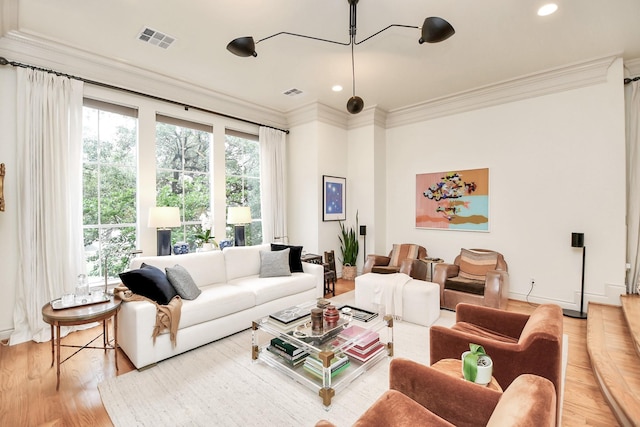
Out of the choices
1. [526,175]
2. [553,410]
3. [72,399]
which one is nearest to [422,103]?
[526,175]

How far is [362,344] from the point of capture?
2.64 m

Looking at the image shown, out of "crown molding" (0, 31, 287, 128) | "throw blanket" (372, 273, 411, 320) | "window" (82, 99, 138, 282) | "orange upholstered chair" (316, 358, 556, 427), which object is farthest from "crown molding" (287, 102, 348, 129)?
"orange upholstered chair" (316, 358, 556, 427)

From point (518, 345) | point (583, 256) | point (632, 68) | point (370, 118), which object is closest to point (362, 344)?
point (518, 345)

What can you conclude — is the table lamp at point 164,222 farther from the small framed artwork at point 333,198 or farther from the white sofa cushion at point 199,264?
the small framed artwork at point 333,198

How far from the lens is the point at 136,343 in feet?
8.20

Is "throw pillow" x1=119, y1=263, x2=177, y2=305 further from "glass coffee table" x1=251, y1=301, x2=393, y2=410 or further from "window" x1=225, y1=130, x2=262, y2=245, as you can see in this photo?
"window" x1=225, y1=130, x2=262, y2=245

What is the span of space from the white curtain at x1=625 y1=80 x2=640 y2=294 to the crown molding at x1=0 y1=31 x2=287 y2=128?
5289 millimetres

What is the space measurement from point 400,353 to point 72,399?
2662 mm

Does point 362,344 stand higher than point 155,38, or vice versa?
point 155,38

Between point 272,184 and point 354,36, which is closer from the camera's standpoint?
point 354,36

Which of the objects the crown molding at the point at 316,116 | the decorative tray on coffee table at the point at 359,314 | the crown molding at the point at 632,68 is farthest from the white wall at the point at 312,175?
the crown molding at the point at 632,68

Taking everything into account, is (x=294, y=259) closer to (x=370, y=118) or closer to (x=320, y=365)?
(x=320, y=365)

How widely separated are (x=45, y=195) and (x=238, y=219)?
2211 millimetres

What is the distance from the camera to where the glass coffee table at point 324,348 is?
2.27m
